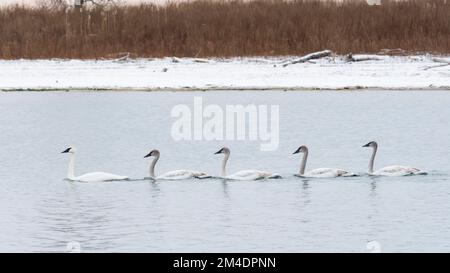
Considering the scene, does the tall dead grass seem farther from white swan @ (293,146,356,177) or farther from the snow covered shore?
white swan @ (293,146,356,177)

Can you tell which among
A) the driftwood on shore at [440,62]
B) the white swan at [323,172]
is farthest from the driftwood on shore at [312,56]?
the white swan at [323,172]

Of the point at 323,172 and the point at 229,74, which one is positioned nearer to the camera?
the point at 323,172

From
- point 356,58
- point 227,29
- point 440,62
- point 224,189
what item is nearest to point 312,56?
point 356,58

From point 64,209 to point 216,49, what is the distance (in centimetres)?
1650

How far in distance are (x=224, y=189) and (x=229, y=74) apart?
41.9ft

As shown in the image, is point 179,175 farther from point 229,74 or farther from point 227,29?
point 227,29

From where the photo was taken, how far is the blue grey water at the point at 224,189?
35.4 feet

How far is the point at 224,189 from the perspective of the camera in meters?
13.7

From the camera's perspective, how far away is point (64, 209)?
1238 centimetres

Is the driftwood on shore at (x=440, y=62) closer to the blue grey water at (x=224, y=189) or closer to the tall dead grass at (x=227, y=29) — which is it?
the tall dead grass at (x=227, y=29)

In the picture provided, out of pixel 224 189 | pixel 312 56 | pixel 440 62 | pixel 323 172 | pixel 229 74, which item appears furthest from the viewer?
pixel 312 56

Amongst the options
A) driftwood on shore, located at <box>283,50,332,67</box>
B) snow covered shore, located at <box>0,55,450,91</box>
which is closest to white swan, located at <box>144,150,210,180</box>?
snow covered shore, located at <box>0,55,450,91</box>
